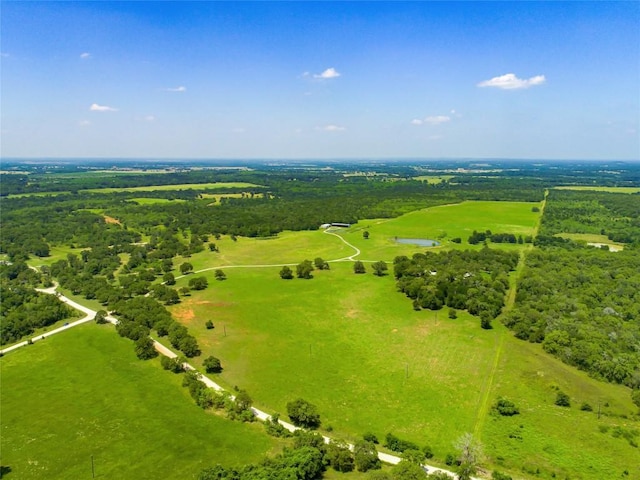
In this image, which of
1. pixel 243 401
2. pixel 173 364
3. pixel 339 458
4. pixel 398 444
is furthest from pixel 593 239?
pixel 173 364

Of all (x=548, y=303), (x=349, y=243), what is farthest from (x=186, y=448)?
(x=349, y=243)

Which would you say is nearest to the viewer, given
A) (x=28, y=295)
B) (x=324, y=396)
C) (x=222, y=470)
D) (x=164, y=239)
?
(x=222, y=470)

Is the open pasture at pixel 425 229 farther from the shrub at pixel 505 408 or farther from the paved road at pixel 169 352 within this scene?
the shrub at pixel 505 408

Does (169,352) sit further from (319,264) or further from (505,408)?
(319,264)

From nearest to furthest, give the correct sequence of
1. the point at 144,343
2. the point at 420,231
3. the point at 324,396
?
1. the point at 324,396
2. the point at 144,343
3. the point at 420,231

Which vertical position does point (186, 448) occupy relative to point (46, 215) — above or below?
below

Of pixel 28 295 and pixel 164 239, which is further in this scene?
pixel 164 239

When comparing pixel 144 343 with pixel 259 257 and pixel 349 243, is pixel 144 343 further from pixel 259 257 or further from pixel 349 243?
pixel 349 243
